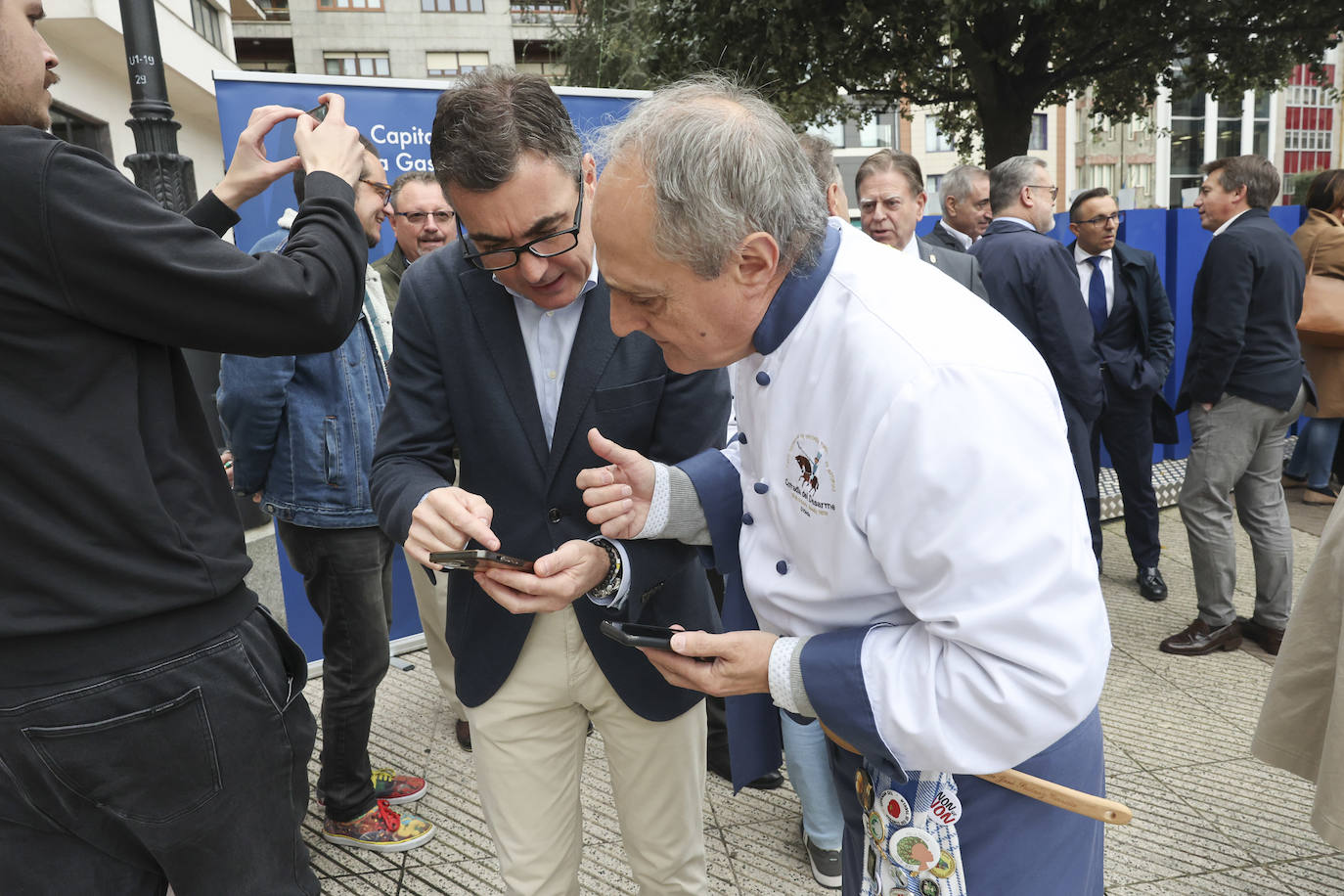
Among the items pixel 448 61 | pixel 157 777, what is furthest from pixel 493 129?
pixel 448 61

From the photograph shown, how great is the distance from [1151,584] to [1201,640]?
2.56 ft

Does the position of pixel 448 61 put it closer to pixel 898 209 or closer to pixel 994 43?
pixel 994 43

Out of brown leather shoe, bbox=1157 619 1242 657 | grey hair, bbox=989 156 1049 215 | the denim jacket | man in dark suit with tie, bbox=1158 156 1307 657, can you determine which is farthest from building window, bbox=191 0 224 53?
brown leather shoe, bbox=1157 619 1242 657

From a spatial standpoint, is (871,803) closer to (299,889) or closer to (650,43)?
(299,889)

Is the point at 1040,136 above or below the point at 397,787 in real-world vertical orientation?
above

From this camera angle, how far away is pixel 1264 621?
4.66 m

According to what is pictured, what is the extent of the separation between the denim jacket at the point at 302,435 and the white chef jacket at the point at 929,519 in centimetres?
215

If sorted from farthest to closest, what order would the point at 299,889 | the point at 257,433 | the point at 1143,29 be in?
the point at 1143,29 < the point at 257,433 < the point at 299,889

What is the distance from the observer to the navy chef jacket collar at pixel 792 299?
4.47 ft

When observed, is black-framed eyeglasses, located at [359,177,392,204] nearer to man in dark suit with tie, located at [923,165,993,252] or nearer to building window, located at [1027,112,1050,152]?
man in dark suit with tie, located at [923,165,993,252]

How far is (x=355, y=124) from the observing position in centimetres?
440

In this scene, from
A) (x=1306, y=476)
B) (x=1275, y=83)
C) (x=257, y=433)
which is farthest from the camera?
(x=1275, y=83)

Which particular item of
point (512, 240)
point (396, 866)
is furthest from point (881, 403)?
point (396, 866)

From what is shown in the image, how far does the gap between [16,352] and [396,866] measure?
2.34 meters
